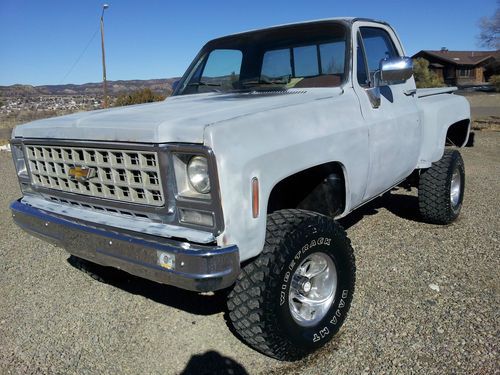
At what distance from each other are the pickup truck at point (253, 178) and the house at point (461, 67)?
56.6m

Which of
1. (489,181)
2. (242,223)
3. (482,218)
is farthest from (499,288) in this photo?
(489,181)

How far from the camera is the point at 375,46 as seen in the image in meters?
4.02

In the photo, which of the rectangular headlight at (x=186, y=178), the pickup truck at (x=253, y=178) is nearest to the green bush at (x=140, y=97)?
the pickup truck at (x=253, y=178)

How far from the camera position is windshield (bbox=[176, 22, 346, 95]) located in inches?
141

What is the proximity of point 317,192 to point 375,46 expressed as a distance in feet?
5.46

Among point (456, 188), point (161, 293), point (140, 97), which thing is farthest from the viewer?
point (140, 97)

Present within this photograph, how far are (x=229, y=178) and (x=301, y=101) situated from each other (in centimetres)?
101

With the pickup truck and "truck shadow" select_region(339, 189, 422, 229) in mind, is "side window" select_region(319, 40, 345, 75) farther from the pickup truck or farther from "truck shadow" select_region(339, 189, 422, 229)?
"truck shadow" select_region(339, 189, 422, 229)

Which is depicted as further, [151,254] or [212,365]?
[212,365]

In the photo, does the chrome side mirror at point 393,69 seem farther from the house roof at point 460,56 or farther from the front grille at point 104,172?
the house roof at point 460,56

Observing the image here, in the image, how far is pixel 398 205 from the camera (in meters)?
5.99

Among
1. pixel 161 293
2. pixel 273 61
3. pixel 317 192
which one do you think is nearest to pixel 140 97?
pixel 273 61

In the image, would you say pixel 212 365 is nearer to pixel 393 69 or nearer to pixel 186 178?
pixel 186 178

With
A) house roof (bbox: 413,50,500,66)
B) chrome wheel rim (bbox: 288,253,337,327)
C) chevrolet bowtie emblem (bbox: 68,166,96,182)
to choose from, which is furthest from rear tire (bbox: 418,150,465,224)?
house roof (bbox: 413,50,500,66)
